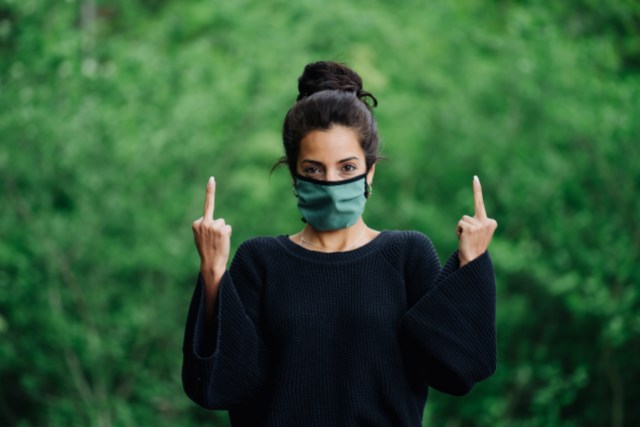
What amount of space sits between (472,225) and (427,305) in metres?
0.23

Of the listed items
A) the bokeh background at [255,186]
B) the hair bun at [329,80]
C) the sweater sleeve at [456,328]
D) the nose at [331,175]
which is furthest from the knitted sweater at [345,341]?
the bokeh background at [255,186]

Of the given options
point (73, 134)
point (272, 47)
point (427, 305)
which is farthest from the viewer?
point (272, 47)

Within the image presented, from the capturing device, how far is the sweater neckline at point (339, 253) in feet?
7.88

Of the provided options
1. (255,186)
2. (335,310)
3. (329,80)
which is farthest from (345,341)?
(255,186)

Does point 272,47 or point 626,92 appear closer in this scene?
point 626,92

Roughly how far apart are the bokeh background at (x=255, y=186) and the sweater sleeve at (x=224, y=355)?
4.54 m

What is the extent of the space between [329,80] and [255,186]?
6.38 metres

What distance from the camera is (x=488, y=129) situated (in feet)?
27.2

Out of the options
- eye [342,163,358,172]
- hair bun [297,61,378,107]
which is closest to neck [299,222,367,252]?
eye [342,163,358,172]

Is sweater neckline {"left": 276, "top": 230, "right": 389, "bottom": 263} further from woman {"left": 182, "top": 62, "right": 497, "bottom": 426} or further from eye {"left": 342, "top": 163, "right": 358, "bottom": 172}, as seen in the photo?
eye {"left": 342, "top": 163, "right": 358, "bottom": 172}

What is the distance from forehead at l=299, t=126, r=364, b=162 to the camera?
237 cm

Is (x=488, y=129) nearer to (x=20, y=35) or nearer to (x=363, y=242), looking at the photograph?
(x=20, y=35)

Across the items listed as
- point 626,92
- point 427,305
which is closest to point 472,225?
point 427,305

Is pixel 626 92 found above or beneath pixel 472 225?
above
